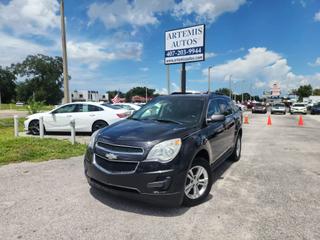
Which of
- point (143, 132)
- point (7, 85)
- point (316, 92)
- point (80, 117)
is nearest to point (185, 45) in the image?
point (80, 117)

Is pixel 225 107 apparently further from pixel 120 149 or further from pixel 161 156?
pixel 120 149

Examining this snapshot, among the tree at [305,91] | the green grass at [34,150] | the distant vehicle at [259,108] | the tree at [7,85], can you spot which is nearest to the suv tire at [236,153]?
the green grass at [34,150]

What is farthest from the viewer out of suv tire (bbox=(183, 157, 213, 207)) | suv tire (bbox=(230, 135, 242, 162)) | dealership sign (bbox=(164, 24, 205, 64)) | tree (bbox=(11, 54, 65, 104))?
tree (bbox=(11, 54, 65, 104))

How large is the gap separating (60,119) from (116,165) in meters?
8.93

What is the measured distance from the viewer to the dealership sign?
14.5 metres

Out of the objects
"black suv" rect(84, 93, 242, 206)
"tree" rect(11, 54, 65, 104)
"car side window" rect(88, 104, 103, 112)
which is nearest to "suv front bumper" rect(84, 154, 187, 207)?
"black suv" rect(84, 93, 242, 206)

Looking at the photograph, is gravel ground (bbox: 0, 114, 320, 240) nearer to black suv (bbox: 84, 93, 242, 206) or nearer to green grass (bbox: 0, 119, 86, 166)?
black suv (bbox: 84, 93, 242, 206)

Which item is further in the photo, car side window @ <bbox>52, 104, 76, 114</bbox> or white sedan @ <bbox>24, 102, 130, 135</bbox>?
car side window @ <bbox>52, 104, 76, 114</bbox>

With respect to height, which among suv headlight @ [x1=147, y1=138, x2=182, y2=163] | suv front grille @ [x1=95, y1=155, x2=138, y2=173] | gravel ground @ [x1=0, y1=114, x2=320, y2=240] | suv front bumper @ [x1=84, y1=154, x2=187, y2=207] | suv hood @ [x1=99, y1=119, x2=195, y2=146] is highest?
suv hood @ [x1=99, y1=119, x2=195, y2=146]

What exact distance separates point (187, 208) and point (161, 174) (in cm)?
86

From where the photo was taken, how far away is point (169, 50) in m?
15.5

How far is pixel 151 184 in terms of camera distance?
11.8 feet

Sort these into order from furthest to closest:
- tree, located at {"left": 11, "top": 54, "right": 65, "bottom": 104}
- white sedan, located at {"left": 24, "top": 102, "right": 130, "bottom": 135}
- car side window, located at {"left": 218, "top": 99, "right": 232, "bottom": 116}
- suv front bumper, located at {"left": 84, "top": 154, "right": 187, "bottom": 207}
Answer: tree, located at {"left": 11, "top": 54, "right": 65, "bottom": 104} → white sedan, located at {"left": 24, "top": 102, "right": 130, "bottom": 135} → car side window, located at {"left": 218, "top": 99, "right": 232, "bottom": 116} → suv front bumper, located at {"left": 84, "top": 154, "right": 187, "bottom": 207}

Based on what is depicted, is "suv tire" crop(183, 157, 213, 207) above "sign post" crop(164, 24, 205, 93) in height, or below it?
below
